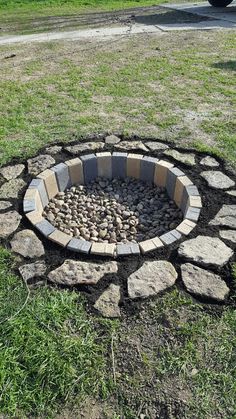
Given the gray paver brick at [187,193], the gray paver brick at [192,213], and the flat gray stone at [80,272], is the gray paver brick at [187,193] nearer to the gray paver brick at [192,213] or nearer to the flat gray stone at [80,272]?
the gray paver brick at [192,213]

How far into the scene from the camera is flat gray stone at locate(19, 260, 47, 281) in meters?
2.40

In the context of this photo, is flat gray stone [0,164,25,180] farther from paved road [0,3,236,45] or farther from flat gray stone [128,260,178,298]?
paved road [0,3,236,45]

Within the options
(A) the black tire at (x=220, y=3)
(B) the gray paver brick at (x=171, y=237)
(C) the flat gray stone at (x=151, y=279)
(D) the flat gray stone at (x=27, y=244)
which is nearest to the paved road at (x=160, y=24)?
(A) the black tire at (x=220, y=3)

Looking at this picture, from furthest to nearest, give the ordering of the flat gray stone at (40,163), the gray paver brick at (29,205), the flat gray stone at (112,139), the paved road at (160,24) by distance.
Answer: the paved road at (160,24) < the flat gray stone at (112,139) < the flat gray stone at (40,163) < the gray paver brick at (29,205)

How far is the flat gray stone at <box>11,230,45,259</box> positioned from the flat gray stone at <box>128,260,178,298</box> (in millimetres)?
709

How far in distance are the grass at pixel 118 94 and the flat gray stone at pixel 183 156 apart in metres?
0.24

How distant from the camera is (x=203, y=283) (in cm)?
235

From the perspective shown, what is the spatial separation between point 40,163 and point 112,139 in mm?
860

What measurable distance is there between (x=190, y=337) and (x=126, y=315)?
392mm

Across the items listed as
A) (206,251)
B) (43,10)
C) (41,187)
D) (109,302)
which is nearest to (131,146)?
(41,187)

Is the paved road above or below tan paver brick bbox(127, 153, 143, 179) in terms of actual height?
above

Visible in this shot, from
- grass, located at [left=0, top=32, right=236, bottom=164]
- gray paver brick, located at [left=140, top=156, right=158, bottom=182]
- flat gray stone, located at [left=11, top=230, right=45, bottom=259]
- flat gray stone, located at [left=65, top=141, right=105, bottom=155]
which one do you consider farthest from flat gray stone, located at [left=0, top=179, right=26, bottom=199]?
gray paver brick, located at [left=140, top=156, right=158, bottom=182]

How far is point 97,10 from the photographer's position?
12219mm

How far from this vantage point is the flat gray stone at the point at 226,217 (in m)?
2.78
